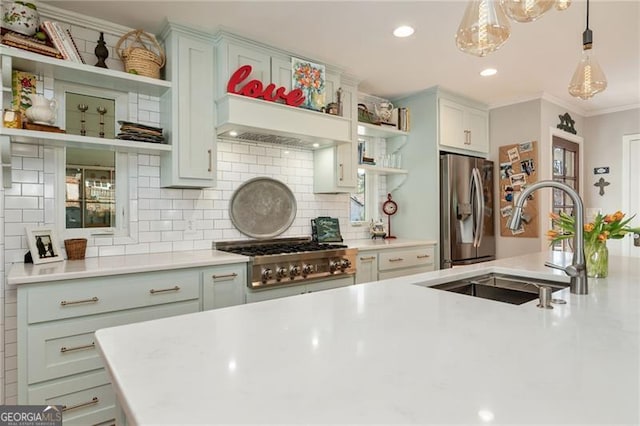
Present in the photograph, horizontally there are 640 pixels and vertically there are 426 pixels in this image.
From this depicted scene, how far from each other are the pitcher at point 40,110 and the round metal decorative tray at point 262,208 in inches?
52.5

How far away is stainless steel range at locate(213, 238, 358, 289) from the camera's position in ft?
8.34

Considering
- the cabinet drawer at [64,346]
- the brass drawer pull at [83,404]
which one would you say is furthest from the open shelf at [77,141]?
the brass drawer pull at [83,404]

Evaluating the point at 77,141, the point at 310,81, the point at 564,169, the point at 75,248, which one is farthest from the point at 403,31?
the point at 564,169

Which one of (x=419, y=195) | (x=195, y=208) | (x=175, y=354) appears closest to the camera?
(x=175, y=354)

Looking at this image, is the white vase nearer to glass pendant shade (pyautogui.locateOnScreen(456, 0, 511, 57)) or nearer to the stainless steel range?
the stainless steel range

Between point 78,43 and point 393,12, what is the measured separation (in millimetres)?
2086

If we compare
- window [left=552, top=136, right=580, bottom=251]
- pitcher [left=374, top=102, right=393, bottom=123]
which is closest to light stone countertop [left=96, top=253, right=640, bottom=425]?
pitcher [left=374, top=102, right=393, bottom=123]

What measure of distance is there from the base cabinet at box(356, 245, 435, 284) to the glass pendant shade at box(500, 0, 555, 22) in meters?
2.13

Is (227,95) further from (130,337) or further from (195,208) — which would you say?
(130,337)

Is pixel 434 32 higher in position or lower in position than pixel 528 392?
higher

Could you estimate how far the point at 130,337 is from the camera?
→ 940 mm

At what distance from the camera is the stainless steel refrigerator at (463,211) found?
12.9 feet

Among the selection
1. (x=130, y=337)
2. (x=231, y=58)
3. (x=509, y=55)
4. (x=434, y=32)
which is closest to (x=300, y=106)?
(x=231, y=58)

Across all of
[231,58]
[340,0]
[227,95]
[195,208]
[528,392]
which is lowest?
[528,392]
